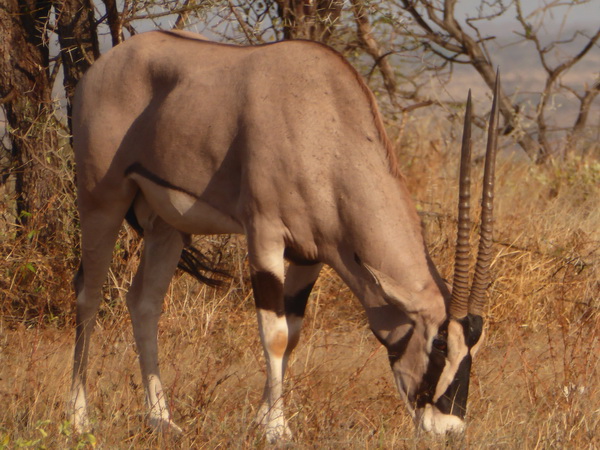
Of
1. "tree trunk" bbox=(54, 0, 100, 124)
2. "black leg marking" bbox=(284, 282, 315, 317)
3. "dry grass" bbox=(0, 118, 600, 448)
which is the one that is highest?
"tree trunk" bbox=(54, 0, 100, 124)

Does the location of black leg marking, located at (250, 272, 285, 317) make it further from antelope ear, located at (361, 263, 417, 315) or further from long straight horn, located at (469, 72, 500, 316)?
long straight horn, located at (469, 72, 500, 316)

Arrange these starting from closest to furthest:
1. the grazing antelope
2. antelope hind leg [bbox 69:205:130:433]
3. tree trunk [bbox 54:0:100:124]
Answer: the grazing antelope → antelope hind leg [bbox 69:205:130:433] → tree trunk [bbox 54:0:100:124]

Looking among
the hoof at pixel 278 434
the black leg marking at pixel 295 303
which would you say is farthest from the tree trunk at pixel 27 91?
the hoof at pixel 278 434

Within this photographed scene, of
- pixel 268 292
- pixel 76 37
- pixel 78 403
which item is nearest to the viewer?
pixel 268 292

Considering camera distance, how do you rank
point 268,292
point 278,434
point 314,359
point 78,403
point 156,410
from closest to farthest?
point 278,434, point 268,292, point 156,410, point 78,403, point 314,359

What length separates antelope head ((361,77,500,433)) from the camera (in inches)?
161

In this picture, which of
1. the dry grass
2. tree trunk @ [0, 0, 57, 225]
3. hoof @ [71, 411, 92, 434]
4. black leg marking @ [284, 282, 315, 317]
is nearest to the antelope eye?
the dry grass

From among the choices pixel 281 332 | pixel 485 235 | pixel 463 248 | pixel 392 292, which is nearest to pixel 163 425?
pixel 281 332

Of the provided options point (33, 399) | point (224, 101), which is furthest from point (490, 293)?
point (33, 399)

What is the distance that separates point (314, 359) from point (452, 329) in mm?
1682

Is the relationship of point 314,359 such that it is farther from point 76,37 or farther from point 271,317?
point 76,37

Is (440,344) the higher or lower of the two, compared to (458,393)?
higher

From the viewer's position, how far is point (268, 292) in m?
4.44

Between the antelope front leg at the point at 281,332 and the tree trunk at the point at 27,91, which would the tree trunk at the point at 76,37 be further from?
the antelope front leg at the point at 281,332
